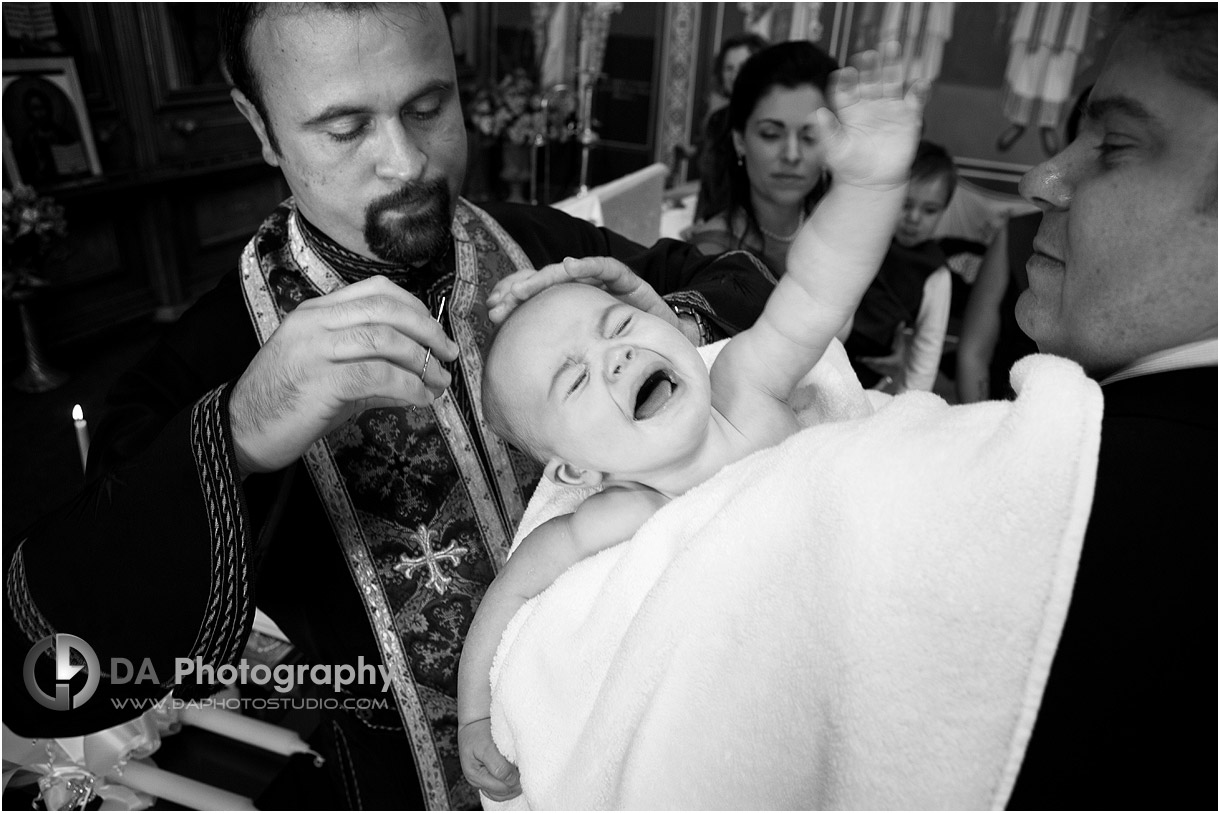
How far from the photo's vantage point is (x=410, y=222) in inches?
56.4

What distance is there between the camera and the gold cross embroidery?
1463 mm

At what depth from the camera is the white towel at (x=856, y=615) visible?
2.06 ft

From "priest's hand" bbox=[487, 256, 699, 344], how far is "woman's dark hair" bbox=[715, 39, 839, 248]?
145 centimetres

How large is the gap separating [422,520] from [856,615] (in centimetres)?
99

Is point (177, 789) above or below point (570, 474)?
below

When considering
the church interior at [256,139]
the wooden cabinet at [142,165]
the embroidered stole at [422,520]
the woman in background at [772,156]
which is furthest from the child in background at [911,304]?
the wooden cabinet at [142,165]

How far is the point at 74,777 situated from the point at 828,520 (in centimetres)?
178

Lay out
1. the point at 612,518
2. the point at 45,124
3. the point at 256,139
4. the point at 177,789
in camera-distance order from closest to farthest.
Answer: the point at 612,518
the point at 177,789
the point at 45,124
the point at 256,139

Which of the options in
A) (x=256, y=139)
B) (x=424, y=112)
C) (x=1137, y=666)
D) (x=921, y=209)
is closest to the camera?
(x=1137, y=666)

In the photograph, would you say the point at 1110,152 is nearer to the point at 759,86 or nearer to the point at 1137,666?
the point at 1137,666

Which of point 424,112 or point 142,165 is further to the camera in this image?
point 142,165

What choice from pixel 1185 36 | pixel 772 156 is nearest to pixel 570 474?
pixel 1185 36

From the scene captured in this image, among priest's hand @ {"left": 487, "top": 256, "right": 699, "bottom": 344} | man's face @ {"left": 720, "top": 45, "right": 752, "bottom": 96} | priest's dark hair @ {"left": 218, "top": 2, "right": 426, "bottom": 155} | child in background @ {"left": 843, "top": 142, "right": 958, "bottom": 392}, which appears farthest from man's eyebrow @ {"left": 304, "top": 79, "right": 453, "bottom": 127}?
man's face @ {"left": 720, "top": 45, "right": 752, "bottom": 96}

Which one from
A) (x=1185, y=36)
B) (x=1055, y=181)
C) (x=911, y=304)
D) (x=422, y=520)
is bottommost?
(x=911, y=304)
